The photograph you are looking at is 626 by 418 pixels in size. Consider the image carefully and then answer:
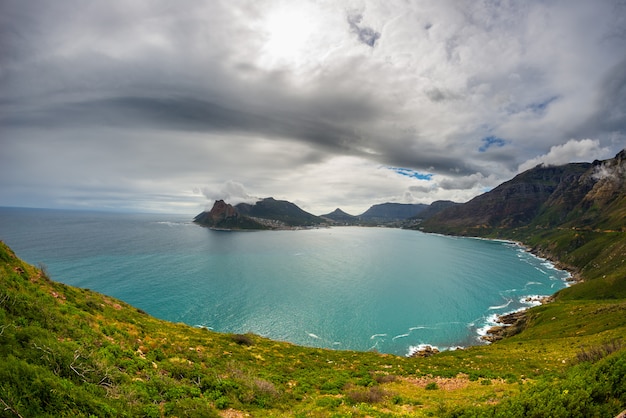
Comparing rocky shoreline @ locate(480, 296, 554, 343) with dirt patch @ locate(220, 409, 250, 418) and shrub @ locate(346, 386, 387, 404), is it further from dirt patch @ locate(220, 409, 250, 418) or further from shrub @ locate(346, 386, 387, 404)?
dirt patch @ locate(220, 409, 250, 418)

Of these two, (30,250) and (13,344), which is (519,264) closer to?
(13,344)

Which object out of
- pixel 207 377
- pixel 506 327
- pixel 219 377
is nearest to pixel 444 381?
pixel 219 377

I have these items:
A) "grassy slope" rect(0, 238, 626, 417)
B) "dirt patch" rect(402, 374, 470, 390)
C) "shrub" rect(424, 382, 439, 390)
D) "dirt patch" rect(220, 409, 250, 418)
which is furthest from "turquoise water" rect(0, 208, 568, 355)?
"dirt patch" rect(220, 409, 250, 418)

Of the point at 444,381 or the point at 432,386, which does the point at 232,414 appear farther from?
the point at 444,381

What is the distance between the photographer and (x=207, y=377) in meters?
18.0

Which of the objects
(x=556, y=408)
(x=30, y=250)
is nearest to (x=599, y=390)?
(x=556, y=408)

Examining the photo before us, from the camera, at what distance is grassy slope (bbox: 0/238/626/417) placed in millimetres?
9922

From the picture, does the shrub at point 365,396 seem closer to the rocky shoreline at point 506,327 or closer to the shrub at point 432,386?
the shrub at point 432,386

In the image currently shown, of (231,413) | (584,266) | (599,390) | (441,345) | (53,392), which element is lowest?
(441,345)

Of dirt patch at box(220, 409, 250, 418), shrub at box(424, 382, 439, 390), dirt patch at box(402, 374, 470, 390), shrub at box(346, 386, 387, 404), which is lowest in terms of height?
dirt patch at box(402, 374, 470, 390)

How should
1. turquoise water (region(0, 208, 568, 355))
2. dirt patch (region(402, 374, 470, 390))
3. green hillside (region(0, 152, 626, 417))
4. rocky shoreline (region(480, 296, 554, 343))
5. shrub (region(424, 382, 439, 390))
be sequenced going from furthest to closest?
turquoise water (region(0, 208, 568, 355)), rocky shoreline (region(480, 296, 554, 343)), dirt patch (region(402, 374, 470, 390)), shrub (region(424, 382, 439, 390)), green hillside (region(0, 152, 626, 417))

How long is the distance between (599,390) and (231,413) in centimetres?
1680

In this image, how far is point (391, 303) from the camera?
102 m

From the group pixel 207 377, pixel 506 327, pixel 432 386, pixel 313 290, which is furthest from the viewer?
pixel 313 290
